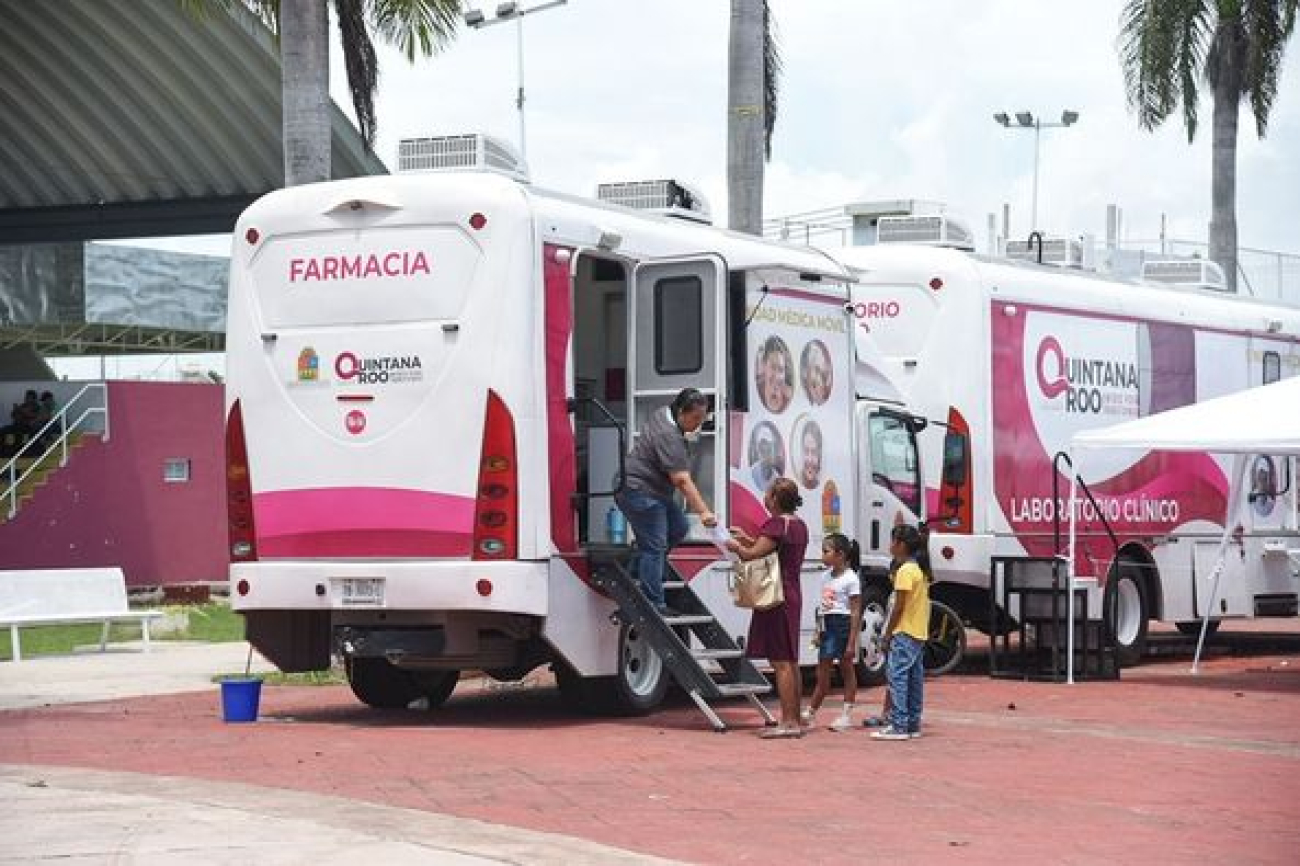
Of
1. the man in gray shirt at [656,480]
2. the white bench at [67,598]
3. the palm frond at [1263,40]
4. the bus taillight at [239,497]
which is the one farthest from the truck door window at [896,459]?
the palm frond at [1263,40]

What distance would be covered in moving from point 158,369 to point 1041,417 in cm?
1739

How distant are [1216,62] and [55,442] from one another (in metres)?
17.7

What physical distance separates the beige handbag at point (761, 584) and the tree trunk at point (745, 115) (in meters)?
9.81

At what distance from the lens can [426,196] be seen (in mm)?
14617

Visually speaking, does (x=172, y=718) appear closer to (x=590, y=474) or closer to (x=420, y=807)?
(x=590, y=474)

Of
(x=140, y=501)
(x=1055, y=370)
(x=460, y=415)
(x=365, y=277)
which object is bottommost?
(x=140, y=501)

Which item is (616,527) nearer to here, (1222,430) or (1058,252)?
(1222,430)

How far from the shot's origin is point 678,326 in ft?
51.3

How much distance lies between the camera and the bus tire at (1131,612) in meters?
21.0

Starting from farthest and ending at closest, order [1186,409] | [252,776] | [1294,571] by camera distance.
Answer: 1. [1294,571]
2. [1186,409]
3. [252,776]

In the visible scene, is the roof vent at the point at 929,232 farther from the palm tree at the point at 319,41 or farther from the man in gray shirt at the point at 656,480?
the man in gray shirt at the point at 656,480

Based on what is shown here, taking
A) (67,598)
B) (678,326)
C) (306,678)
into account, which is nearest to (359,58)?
(67,598)

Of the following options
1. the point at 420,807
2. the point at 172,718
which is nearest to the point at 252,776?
the point at 420,807

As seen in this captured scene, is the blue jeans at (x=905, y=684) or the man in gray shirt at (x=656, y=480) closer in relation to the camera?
the blue jeans at (x=905, y=684)
